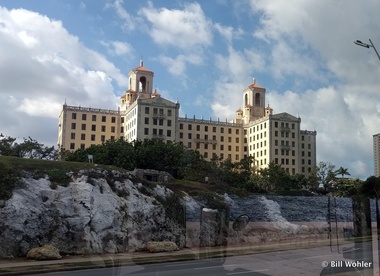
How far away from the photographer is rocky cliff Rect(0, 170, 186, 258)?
24516 millimetres

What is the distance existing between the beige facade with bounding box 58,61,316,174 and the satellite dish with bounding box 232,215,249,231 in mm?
70560

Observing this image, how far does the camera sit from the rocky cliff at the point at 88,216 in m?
24.5

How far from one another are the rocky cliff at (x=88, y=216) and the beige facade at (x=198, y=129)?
76.0 m

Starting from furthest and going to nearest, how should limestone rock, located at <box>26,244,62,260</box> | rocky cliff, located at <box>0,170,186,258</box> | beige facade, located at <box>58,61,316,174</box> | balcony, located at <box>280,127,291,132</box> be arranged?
balcony, located at <box>280,127,291,132</box>, beige facade, located at <box>58,61,316,174</box>, rocky cliff, located at <box>0,170,186,258</box>, limestone rock, located at <box>26,244,62,260</box>

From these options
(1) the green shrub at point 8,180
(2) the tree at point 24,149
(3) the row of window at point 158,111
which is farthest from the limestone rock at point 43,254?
(3) the row of window at point 158,111

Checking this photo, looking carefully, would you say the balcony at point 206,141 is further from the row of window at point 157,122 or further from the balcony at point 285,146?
the balcony at point 285,146

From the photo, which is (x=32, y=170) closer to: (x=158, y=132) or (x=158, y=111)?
(x=158, y=132)

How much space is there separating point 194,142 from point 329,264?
114 meters

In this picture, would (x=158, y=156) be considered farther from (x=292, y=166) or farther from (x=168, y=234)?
(x=292, y=166)

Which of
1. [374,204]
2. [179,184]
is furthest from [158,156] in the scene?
[374,204]

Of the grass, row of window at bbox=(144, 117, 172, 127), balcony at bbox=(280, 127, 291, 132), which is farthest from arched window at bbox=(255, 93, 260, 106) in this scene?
the grass

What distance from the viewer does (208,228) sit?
30.9 metres

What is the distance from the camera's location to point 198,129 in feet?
406

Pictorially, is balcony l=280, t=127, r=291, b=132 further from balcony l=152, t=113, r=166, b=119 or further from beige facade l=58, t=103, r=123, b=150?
beige facade l=58, t=103, r=123, b=150
